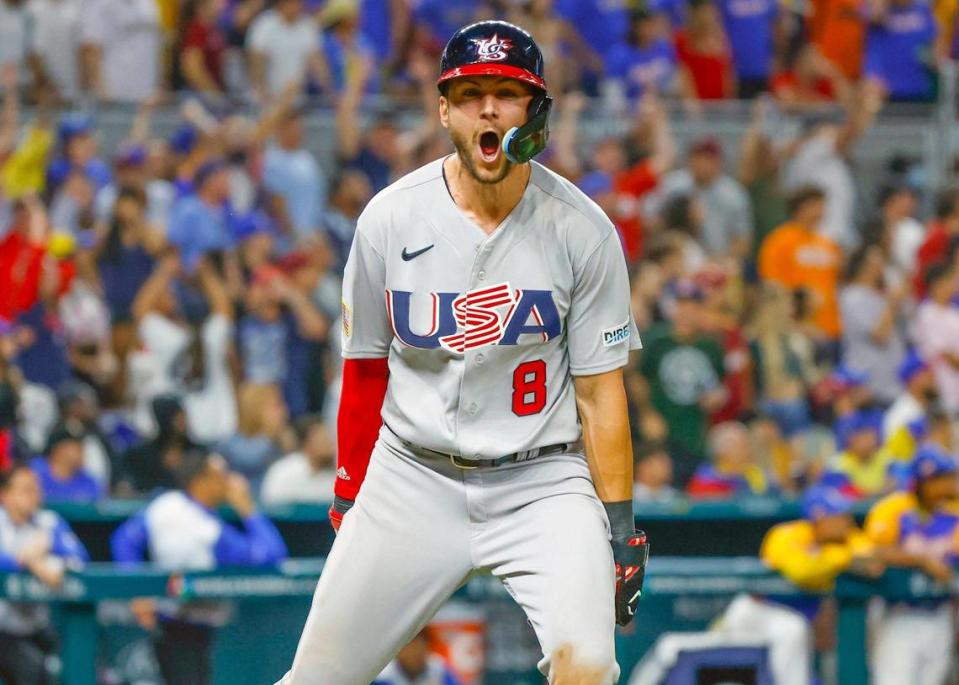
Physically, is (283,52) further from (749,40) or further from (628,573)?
(628,573)

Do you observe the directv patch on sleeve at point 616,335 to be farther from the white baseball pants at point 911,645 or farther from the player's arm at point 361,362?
the white baseball pants at point 911,645

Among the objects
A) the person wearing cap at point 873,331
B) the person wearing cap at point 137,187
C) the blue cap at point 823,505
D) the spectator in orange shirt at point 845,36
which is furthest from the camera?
the spectator in orange shirt at point 845,36

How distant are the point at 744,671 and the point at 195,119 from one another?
5937mm

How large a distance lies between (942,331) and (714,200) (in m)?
1.80

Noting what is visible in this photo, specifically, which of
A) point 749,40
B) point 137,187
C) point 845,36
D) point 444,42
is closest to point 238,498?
point 137,187

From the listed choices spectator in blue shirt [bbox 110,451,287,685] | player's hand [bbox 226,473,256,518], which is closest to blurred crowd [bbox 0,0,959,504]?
player's hand [bbox 226,473,256,518]

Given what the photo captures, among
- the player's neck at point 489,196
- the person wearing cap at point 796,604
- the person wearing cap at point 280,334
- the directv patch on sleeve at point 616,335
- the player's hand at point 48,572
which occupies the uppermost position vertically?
the player's neck at point 489,196

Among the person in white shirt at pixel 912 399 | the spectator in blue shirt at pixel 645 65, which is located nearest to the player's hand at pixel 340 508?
the person in white shirt at pixel 912 399

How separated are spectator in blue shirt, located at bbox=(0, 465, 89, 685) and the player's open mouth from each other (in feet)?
11.4

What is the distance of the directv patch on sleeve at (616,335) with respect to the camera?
4520 mm

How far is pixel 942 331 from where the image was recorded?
11219 millimetres

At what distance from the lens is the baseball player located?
4.44 metres

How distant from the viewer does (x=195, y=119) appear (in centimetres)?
1176

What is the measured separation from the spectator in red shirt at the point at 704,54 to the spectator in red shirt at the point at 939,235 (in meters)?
1.85
